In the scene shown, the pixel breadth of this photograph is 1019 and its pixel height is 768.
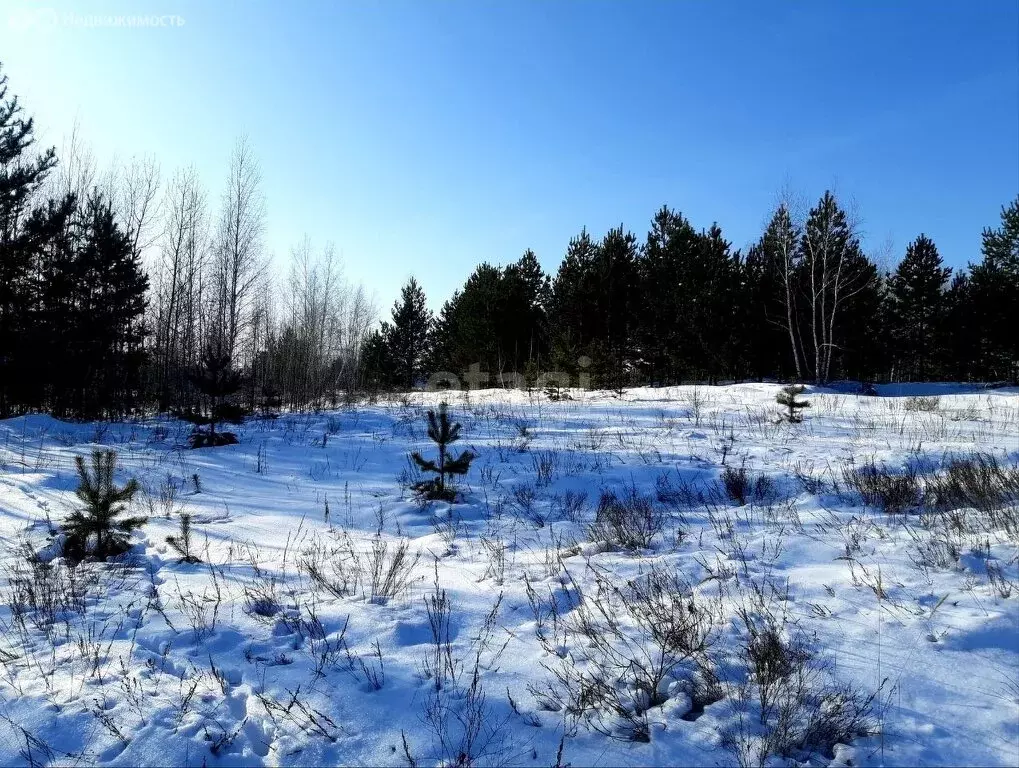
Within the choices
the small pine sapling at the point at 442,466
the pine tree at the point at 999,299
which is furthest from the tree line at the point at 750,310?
the small pine sapling at the point at 442,466

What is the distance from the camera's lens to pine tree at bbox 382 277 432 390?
1449 inches

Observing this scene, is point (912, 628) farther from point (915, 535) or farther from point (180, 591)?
point (180, 591)

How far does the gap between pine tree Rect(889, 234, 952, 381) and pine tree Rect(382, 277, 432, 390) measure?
30225 mm

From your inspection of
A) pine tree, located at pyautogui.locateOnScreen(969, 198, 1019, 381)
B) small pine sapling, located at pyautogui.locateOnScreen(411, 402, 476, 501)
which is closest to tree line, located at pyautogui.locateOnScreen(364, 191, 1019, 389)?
pine tree, located at pyautogui.locateOnScreen(969, 198, 1019, 381)

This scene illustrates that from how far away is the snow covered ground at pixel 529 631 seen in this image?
6.33 feet

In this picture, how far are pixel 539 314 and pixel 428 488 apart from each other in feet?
80.8

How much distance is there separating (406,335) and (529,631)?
35.1m

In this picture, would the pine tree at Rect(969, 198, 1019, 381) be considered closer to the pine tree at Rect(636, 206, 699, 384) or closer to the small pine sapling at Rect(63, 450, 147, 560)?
the pine tree at Rect(636, 206, 699, 384)

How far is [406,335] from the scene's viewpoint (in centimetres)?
3675

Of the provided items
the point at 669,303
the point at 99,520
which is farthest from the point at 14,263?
the point at 669,303

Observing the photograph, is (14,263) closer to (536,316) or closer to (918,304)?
(536,316)

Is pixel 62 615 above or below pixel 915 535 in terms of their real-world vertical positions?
below

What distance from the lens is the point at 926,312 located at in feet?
97.2

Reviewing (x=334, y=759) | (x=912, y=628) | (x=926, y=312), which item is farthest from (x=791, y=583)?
(x=926, y=312)
